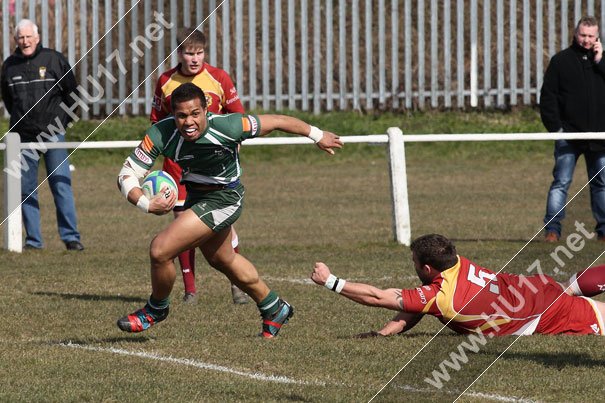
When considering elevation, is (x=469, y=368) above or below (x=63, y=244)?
above

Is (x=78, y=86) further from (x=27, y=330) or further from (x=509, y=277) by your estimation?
(x=509, y=277)

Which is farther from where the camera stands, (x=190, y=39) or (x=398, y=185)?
(x=398, y=185)

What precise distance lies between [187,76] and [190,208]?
202 cm

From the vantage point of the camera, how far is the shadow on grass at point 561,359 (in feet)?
26.7

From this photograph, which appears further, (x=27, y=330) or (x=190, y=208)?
(x=27, y=330)

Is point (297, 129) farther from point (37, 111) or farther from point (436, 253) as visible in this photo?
point (37, 111)

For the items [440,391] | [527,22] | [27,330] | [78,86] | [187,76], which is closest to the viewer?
[440,391]

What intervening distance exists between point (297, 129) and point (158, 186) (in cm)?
93

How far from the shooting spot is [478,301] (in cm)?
895

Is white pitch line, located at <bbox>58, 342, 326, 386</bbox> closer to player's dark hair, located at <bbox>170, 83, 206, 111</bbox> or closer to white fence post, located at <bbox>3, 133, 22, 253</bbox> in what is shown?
player's dark hair, located at <bbox>170, 83, 206, 111</bbox>

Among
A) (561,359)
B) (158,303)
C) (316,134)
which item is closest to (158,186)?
(158,303)

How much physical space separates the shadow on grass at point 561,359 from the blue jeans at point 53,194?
22.5 ft

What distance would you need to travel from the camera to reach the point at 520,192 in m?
20.2

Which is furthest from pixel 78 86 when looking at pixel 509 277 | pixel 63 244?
pixel 509 277
